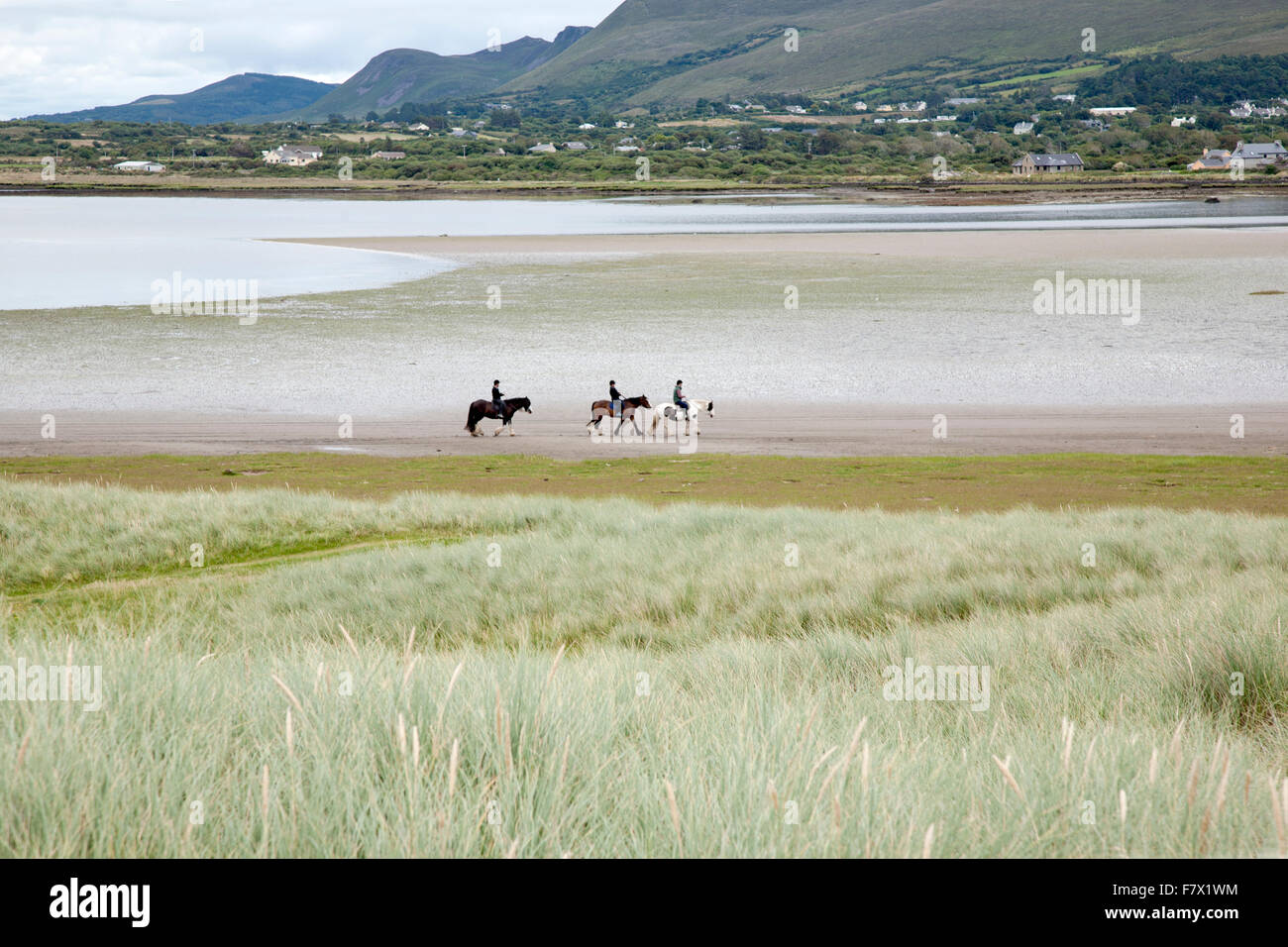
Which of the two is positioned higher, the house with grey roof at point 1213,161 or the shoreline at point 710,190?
the house with grey roof at point 1213,161

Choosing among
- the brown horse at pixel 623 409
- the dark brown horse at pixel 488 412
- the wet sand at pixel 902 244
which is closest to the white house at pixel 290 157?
the wet sand at pixel 902 244

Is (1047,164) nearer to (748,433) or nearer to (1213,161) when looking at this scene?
(1213,161)

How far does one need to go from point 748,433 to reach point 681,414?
5.12 ft

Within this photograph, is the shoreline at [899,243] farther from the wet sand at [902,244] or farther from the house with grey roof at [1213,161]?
the house with grey roof at [1213,161]

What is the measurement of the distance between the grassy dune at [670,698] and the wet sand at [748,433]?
8.36 m

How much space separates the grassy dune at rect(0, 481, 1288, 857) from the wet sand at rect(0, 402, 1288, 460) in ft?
27.4

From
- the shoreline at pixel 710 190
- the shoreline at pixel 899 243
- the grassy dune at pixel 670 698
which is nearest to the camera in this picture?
the grassy dune at pixel 670 698

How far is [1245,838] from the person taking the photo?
2.67 m

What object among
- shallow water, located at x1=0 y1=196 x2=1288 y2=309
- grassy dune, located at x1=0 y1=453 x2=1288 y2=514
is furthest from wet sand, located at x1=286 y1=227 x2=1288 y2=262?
grassy dune, located at x1=0 y1=453 x2=1288 y2=514

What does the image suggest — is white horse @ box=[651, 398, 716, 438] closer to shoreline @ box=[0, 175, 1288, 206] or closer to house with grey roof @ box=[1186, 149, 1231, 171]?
shoreline @ box=[0, 175, 1288, 206]

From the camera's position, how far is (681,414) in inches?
840

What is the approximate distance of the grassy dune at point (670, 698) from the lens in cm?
249
